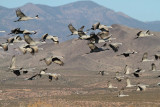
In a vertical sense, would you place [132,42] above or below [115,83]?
above

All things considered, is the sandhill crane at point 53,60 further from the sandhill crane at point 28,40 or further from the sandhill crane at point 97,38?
the sandhill crane at point 97,38

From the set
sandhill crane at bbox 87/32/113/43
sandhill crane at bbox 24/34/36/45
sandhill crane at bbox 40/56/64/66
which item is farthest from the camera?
sandhill crane at bbox 87/32/113/43

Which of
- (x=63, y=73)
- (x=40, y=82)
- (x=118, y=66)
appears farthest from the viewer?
(x=118, y=66)

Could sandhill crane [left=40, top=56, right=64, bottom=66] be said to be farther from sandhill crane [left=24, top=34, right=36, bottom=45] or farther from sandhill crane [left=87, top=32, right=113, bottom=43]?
sandhill crane [left=87, top=32, right=113, bottom=43]

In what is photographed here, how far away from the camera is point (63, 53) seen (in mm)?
195375

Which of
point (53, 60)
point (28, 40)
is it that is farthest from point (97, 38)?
point (28, 40)

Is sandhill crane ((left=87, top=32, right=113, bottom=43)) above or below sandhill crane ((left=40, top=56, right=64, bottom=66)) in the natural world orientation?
above

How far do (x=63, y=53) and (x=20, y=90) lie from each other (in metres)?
85.7

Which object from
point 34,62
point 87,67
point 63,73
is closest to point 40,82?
point 63,73

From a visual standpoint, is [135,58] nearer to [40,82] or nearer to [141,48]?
[141,48]

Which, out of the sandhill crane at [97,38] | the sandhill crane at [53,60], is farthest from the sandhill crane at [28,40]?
the sandhill crane at [97,38]

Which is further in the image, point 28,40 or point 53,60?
point 53,60

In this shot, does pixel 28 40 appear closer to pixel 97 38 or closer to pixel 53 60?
pixel 53 60

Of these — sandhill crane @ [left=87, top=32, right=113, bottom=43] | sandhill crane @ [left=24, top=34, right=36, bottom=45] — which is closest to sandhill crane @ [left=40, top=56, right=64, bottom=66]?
sandhill crane @ [left=24, top=34, right=36, bottom=45]
